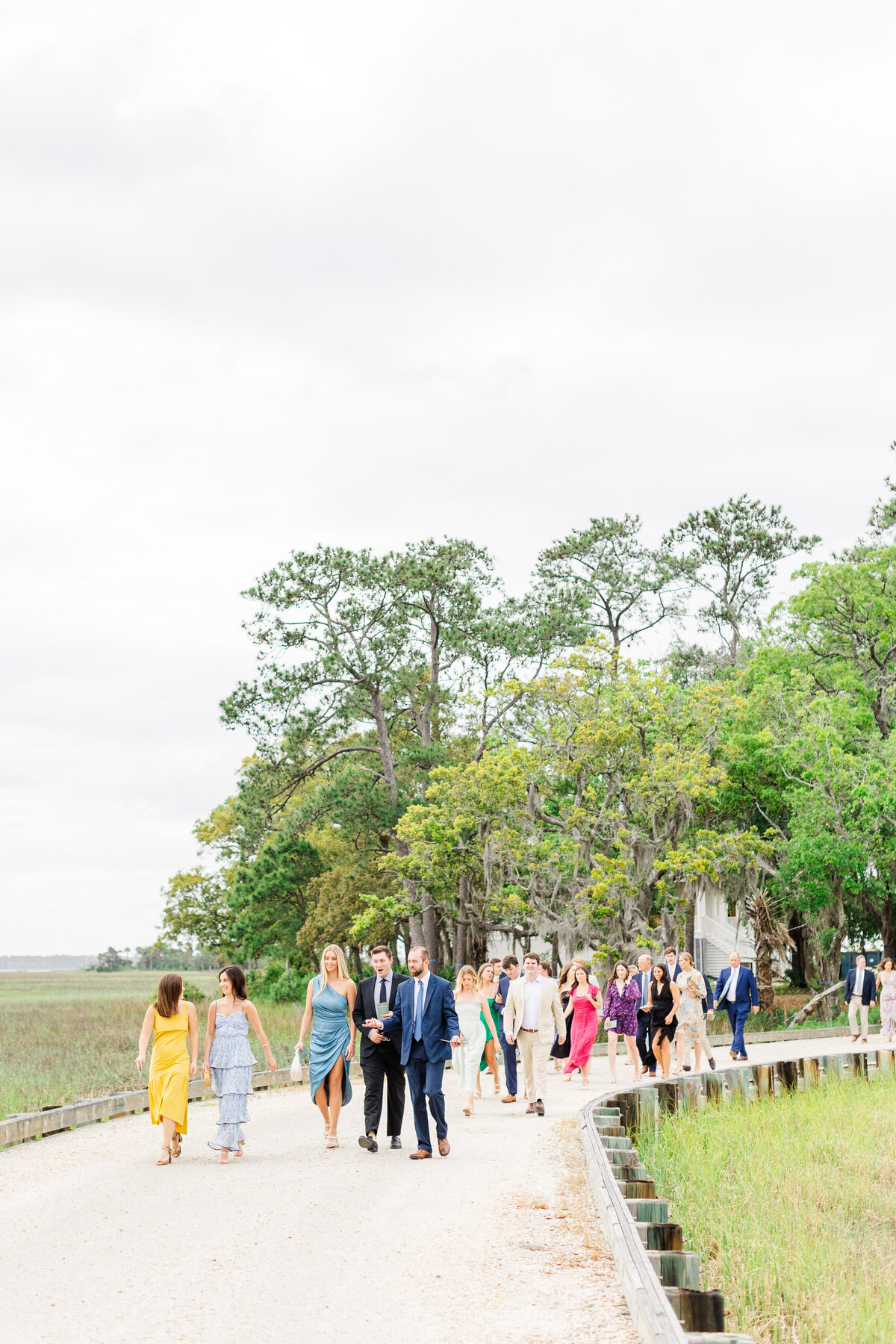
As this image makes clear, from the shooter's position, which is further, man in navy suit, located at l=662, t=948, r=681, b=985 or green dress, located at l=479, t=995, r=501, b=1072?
man in navy suit, located at l=662, t=948, r=681, b=985

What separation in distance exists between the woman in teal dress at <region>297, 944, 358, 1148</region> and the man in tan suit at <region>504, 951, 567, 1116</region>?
148 inches

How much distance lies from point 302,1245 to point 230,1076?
395 centimetres

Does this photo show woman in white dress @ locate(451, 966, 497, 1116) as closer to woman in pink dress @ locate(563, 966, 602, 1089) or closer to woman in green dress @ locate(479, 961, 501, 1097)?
woman in green dress @ locate(479, 961, 501, 1097)

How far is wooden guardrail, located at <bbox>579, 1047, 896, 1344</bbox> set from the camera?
619cm

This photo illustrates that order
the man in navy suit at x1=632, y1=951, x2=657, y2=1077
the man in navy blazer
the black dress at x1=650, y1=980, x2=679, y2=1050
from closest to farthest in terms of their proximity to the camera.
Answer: the black dress at x1=650, y1=980, x2=679, y2=1050 < the man in navy suit at x1=632, y1=951, x2=657, y2=1077 < the man in navy blazer

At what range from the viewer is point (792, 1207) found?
10.7 meters

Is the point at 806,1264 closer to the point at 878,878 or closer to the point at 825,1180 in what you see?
the point at 825,1180

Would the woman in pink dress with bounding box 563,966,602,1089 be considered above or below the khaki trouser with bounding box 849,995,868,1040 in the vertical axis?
above

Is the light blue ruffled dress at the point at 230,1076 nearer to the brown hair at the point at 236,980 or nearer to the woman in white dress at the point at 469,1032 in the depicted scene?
the brown hair at the point at 236,980

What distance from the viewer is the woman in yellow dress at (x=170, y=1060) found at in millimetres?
12297

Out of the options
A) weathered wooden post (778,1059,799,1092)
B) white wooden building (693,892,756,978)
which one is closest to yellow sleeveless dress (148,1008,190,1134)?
weathered wooden post (778,1059,799,1092)

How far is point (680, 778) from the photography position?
35.1 meters

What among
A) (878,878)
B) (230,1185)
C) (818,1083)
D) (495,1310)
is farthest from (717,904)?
(495,1310)

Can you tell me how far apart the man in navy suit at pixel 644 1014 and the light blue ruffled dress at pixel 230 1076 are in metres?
8.09
